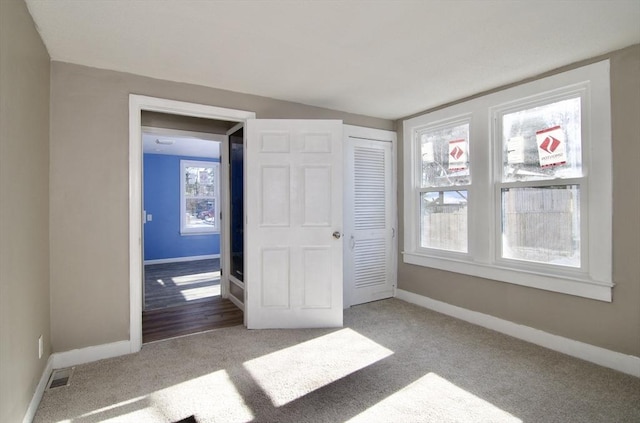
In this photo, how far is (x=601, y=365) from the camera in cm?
253

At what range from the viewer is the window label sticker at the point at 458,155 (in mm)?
3652

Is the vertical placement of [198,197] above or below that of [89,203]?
above

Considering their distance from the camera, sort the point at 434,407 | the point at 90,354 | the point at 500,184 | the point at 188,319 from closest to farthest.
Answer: the point at 434,407 → the point at 90,354 → the point at 500,184 → the point at 188,319

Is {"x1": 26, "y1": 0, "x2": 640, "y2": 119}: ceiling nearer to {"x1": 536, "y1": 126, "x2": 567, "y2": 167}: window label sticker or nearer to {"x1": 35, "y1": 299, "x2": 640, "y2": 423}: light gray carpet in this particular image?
{"x1": 536, "y1": 126, "x2": 567, "y2": 167}: window label sticker

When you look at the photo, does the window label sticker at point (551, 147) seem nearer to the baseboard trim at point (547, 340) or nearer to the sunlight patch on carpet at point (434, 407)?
the baseboard trim at point (547, 340)

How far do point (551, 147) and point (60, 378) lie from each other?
4325 millimetres

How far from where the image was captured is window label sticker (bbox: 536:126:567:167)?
9.24ft

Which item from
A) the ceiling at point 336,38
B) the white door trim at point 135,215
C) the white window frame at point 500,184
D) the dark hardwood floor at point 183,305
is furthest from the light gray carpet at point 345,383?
the ceiling at point 336,38

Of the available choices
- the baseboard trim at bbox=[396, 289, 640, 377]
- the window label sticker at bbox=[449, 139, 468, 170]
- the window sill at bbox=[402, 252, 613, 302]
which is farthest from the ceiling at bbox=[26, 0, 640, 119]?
the baseboard trim at bbox=[396, 289, 640, 377]

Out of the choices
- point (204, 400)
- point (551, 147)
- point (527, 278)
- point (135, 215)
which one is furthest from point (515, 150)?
point (135, 215)

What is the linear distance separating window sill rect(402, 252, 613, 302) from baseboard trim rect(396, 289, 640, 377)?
15.7 inches

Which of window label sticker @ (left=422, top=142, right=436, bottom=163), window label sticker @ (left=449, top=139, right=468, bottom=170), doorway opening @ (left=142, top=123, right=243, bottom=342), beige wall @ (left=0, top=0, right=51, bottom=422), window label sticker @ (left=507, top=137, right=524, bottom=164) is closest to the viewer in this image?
beige wall @ (left=0, top=0, right=51, bottom=422)

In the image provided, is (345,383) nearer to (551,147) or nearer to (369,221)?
(369,221)

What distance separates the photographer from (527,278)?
3.03 metres
